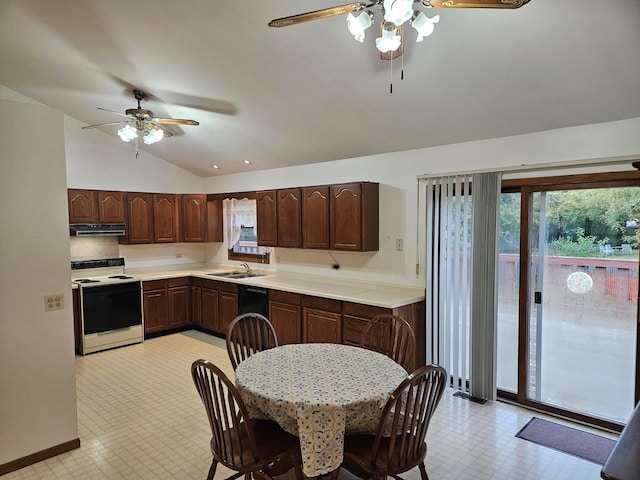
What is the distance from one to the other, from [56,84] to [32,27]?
115 cm

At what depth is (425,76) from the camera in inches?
111

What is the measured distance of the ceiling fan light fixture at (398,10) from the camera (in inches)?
58.1

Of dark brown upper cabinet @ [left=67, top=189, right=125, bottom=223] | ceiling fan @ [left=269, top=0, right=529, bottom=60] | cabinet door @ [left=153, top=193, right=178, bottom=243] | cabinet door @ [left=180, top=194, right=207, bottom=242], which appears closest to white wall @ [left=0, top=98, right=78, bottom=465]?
ceiling fan @ [left=269, top=0, right=529, bottom=60]

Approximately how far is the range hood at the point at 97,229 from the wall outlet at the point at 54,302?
8.52ft

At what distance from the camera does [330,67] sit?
9.61ft

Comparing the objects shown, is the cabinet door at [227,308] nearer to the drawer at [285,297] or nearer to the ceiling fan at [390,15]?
the drawer at [285,297]

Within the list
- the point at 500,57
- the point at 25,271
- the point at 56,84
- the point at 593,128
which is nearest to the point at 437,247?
the point at 593,128

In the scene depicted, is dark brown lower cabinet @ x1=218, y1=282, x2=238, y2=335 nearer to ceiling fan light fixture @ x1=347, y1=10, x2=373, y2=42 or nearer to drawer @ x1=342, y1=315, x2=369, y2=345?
drawer @ x1=342, y1=315, x2=369, y2=345

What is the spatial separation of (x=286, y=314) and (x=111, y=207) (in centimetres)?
295

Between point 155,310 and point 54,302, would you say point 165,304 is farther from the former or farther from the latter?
point 54,302

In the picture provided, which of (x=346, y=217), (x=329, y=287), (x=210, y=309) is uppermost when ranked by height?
(x=346, y=217)

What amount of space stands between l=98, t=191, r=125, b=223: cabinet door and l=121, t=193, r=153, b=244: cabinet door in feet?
0.32

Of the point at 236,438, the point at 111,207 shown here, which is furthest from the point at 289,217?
the point at 236,438

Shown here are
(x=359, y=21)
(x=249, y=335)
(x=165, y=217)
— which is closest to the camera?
(x=359, y=21)
